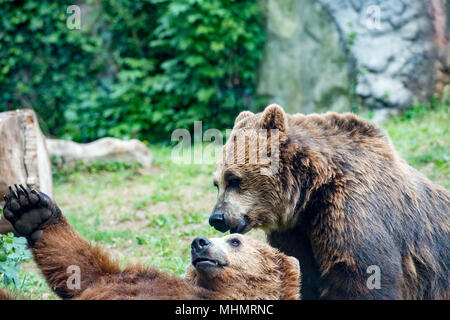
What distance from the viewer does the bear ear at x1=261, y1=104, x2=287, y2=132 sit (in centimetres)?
431

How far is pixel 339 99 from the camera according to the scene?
34.5ft

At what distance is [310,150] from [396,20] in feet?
22.3

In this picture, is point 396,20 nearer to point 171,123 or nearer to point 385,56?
point 385,56

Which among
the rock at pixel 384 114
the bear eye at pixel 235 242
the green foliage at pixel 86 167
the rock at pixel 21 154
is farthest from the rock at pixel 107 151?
the bear eye at pixel 235 242

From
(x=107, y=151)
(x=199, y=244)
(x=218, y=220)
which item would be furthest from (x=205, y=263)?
(x=107, y=151)

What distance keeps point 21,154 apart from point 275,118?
334cm

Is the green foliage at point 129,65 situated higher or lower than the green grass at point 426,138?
higher

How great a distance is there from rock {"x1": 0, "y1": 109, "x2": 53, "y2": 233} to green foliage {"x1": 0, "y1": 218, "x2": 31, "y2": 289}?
173 centimetres

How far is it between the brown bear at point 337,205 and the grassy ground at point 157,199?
1319 millimetres

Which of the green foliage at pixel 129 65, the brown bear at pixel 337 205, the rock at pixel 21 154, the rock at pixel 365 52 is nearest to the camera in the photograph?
the brown bear at pixel 337 205

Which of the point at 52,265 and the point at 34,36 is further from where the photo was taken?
the point at 34,36

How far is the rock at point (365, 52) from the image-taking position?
32.6 feet

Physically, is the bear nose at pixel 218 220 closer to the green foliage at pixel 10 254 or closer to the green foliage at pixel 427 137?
the green foliage at pixel 10 254
